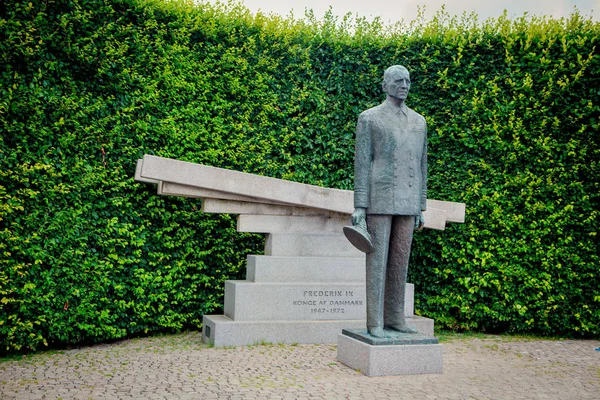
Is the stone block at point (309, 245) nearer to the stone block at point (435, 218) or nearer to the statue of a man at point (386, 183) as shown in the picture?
the stone block at point (435, 218)

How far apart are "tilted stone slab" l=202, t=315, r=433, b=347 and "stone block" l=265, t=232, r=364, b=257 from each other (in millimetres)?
921

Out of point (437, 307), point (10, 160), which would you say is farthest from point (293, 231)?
point (10, 160)

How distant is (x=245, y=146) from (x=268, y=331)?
274 cm

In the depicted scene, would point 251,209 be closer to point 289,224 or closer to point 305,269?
point 289,224

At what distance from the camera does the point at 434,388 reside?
17.9 ft

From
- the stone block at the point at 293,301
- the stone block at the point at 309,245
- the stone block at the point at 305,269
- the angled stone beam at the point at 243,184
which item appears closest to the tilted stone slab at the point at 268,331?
the stone block at the point at 293,301

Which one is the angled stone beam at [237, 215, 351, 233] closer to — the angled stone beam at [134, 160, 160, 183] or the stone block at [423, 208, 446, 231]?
the stone block at [423, 208, 446, 231]

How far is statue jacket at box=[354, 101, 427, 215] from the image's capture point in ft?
19.8

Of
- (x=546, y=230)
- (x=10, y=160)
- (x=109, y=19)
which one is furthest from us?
(x=546, y=230)

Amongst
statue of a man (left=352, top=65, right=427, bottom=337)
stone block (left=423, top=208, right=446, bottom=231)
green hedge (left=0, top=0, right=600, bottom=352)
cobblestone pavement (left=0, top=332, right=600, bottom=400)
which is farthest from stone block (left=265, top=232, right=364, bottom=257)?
statue of a man (left=352, top=65, right=427, bottom=337)

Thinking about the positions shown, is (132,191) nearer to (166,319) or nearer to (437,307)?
(166,319)

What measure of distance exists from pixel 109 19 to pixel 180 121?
A: 1618mm

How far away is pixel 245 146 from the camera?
857 cm

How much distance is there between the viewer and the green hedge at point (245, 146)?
281 inches
